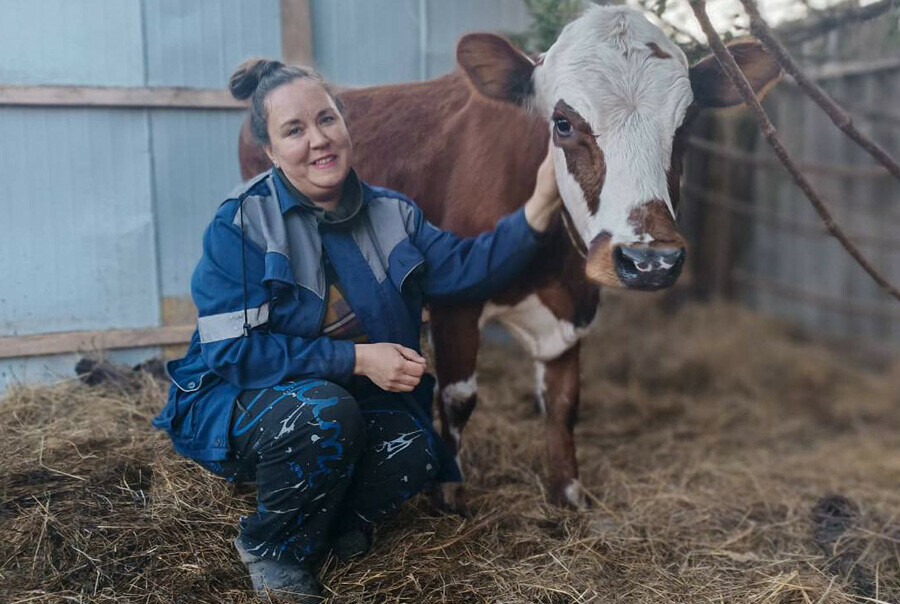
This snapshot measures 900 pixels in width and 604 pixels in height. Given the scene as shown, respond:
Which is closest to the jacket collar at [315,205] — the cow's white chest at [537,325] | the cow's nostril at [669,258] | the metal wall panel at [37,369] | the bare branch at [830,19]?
the cow's white chest at [537,325]

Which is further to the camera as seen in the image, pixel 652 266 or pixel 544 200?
pixel 544 200

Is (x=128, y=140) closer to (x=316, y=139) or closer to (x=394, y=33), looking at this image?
(x=394, y=33)

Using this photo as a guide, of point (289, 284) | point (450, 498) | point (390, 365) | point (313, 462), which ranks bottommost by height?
point (450, 498)

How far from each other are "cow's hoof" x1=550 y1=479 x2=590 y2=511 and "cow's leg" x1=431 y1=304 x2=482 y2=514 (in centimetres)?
45

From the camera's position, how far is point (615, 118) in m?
2.55

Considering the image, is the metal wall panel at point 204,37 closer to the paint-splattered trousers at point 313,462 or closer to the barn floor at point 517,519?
the barn floor at point 517,519

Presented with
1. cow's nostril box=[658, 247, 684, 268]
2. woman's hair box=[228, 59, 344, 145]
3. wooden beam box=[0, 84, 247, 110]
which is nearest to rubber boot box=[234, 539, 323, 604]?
woman's hair box=[228, 59, 344, 145]

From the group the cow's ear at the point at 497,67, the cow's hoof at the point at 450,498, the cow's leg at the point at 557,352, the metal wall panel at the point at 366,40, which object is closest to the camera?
the cow's ear at the point at 497,67

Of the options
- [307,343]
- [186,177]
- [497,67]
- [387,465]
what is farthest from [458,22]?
[387,465]

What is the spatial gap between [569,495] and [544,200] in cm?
130

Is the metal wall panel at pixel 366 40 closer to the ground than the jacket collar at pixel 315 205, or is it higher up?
higher up

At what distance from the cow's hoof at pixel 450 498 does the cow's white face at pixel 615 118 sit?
1.08 metres

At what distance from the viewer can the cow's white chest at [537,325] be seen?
128 inches

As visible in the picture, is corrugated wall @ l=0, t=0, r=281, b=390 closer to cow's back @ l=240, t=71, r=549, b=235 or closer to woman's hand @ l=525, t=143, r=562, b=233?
cow's back @ l=240, t=71, r=549, b=235
